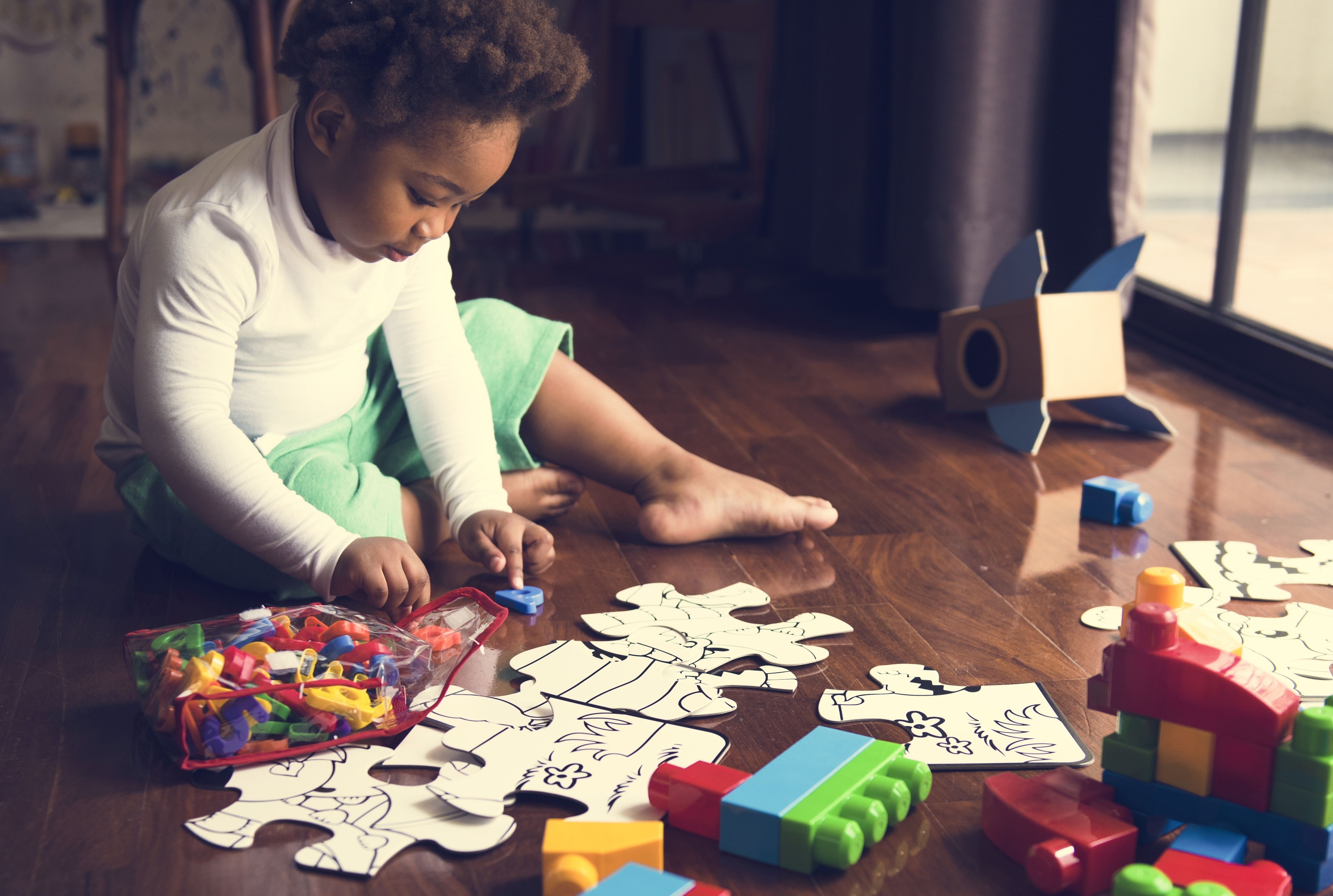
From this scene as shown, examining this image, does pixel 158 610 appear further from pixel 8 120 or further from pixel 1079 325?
pixel 8 120

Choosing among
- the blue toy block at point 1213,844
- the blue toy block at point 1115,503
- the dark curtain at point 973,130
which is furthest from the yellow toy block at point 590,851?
the dark curtain at point 973,130

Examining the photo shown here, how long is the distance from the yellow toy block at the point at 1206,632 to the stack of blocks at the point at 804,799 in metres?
0.18

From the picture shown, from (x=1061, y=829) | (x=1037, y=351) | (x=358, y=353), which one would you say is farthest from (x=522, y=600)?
(x=1037, y=351)

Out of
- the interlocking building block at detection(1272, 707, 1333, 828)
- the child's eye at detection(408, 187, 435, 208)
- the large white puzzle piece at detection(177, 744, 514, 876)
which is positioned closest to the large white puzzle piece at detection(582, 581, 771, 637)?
the large white puzzle piece at detection(177, 744, 514, 876)

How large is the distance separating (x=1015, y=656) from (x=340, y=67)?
0.68m

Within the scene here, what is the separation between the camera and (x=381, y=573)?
3.29ft

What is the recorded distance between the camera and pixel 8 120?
11.1ft

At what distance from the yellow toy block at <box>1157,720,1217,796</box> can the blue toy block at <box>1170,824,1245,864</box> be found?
0.8 inches

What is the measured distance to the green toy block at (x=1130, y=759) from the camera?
0.74 metres

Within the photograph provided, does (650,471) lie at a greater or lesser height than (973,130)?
lesser

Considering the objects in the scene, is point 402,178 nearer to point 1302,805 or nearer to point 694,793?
point 694,793

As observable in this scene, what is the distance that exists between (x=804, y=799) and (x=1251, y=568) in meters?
0.65

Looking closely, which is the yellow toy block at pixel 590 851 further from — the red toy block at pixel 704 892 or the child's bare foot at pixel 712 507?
the child's bare foot at pixel 712 507

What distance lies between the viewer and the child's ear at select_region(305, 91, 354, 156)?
0.98 meters
